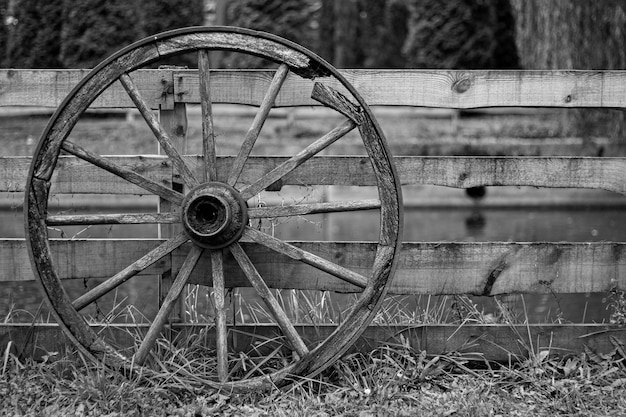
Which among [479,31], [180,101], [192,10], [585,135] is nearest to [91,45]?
[192,10]

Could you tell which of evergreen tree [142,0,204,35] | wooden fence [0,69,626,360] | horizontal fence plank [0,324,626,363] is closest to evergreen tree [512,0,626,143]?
evergreen tree [142,0,204,35]

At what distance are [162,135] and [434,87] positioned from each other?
4.10 ft

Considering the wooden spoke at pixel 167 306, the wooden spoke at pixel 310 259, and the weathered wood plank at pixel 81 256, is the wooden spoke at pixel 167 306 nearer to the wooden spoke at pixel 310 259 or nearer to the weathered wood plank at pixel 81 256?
the wooden spoke at pixel 310 259

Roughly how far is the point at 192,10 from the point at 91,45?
224 cm

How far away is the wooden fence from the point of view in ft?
11.3

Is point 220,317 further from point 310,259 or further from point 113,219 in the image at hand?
point 113,219

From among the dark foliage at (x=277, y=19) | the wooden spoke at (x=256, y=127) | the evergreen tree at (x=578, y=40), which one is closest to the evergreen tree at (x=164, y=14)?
the dark foliage at (x=277, y=19)

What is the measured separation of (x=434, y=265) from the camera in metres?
3.47

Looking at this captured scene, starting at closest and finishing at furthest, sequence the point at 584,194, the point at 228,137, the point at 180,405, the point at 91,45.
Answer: the point at 180,405 < the point at 584,194 < the point at 228,137 < the point at 91,45

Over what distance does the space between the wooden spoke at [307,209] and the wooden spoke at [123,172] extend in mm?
340

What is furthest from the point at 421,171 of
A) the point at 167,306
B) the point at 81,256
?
the point at 81,256

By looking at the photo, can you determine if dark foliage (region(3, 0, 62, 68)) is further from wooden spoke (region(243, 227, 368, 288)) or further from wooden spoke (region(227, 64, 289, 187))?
→ wooden spoke (region(243, 227, 368, 288))

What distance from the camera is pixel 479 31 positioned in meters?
14.7

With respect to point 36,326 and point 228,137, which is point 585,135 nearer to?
point 228,137
